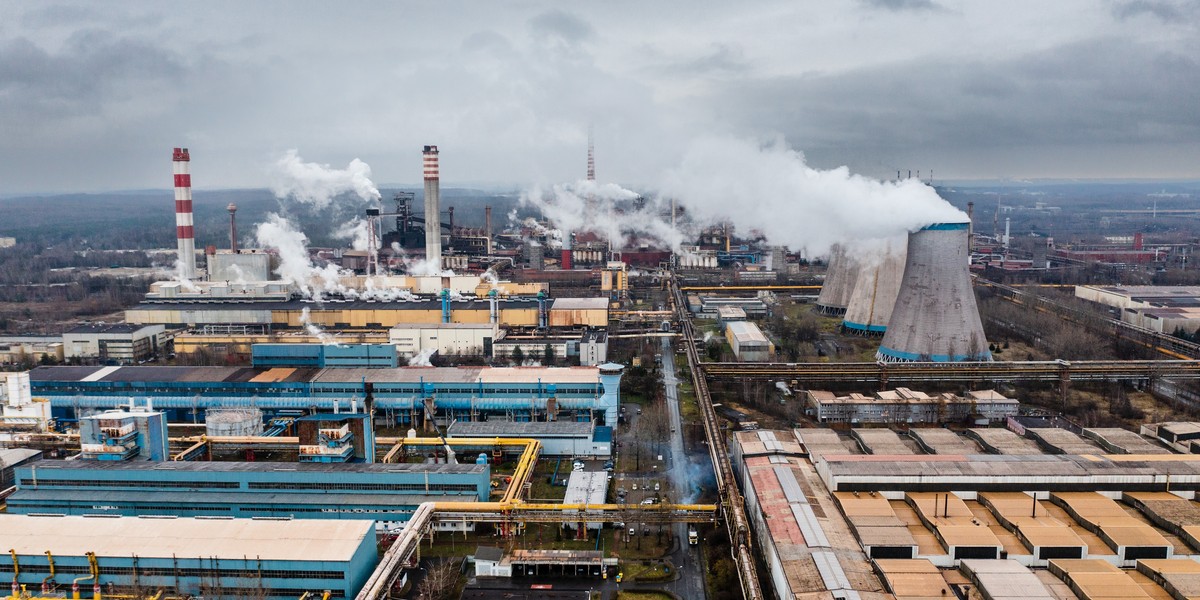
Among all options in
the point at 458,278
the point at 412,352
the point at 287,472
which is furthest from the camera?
the point at 458,278

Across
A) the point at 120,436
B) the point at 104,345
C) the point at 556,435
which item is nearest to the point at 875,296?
the point at 556,435

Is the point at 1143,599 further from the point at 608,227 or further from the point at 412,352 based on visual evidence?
the point at 608,227

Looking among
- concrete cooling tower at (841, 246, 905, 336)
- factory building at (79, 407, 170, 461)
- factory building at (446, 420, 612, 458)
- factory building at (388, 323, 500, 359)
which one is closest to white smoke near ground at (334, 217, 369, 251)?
factory building at (388, 323, 500, 359)

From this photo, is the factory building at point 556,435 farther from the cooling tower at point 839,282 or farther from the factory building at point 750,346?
the cooling tower at point 839,282

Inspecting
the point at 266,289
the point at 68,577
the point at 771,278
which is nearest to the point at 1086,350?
the point at 771,278

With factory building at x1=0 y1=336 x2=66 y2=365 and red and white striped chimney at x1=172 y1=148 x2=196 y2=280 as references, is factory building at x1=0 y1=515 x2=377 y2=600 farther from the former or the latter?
red and white striped chimney at x1=172 y1=148 x2=196 y2=280

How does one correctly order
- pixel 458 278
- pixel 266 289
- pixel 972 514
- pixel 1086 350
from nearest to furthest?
pixel 972 514, pixel 1086 350, pixel 266 289, pixel 458 278
